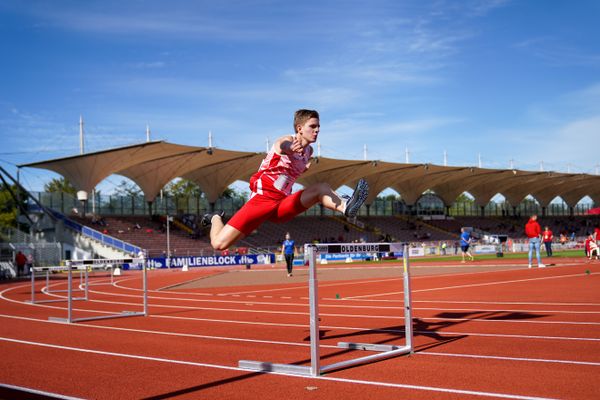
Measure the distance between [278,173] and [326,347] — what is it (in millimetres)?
2136

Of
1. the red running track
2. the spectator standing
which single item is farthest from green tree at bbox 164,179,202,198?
the red running track

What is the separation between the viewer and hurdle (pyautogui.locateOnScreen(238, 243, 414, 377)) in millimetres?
5516

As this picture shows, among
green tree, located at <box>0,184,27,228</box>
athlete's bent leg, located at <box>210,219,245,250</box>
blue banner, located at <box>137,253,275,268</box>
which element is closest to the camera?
athlete's bent leg, located at <box>210,219,245,250</box>

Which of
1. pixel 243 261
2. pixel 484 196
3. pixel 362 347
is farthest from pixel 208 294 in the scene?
pixel 484 196

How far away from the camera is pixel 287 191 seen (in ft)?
22.9

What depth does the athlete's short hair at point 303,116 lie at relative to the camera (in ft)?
21.2

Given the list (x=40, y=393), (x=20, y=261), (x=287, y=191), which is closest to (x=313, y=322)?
(x=287, y=191)

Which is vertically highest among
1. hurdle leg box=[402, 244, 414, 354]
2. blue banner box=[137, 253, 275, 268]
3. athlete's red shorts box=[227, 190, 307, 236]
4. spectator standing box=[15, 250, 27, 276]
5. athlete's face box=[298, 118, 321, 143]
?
athlete's face box=[298, 118, 321, 143]

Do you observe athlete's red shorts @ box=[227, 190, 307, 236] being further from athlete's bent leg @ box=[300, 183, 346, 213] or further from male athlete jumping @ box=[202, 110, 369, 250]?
athlete's bent leg @ box=[300, 183, 346, 213]

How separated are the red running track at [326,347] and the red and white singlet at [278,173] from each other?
184cm

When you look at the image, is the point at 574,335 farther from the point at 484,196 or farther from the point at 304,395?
the point at 484,196

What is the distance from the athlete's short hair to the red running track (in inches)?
97.7

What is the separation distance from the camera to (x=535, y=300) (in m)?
11.2

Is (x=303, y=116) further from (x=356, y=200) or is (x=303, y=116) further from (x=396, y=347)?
(x=396, y=347)
